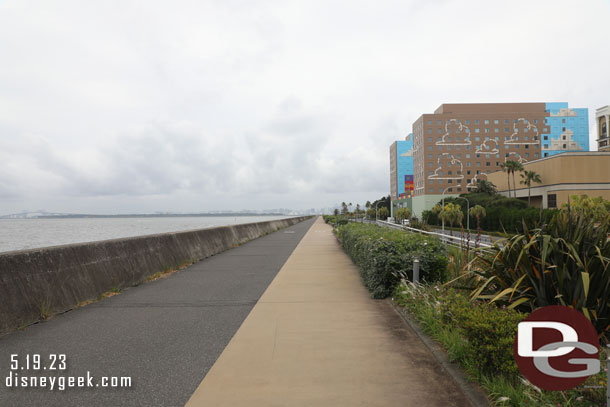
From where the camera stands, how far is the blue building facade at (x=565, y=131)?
128 m

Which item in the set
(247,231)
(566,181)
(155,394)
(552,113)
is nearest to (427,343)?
(155,394)

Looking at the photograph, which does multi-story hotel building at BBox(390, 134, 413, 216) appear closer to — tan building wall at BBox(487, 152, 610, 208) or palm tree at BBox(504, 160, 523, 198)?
palm tree at BBox(504, 160, 523, 198)

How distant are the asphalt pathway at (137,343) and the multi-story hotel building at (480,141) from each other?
119574 mm

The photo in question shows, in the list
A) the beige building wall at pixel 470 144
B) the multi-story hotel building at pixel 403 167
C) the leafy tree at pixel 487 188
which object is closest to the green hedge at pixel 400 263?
the leafy tree at pixel 487 188

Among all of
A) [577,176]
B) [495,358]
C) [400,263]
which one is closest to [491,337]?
[495,358]

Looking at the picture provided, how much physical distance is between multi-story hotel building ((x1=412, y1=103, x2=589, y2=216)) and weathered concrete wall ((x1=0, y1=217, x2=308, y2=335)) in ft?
385

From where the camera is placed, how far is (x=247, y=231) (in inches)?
1030

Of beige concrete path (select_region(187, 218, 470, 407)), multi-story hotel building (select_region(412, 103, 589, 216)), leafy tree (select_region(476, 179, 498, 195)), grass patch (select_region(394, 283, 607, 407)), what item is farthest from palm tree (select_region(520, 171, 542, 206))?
grass patch (select_region(394, 283, 607, 407))

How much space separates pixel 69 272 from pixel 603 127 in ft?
417

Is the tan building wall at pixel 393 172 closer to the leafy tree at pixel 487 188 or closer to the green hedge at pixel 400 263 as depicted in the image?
the leafy tree at pixel 487 188

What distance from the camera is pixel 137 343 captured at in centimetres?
496

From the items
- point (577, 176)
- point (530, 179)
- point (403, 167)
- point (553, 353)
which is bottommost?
point (553, 353)

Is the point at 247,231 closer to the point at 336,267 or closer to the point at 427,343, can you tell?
the point at 336,267

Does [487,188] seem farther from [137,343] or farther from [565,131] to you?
[137,343]
